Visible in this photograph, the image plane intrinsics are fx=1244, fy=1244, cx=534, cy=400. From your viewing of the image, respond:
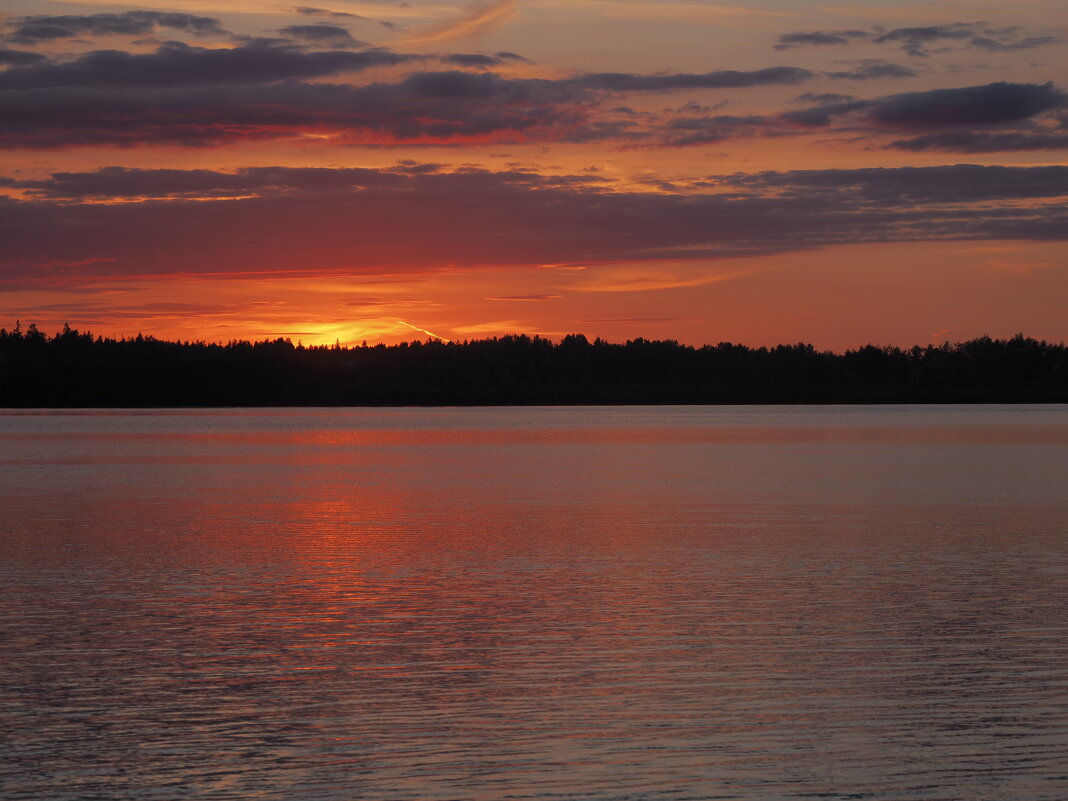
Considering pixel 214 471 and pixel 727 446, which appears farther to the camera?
pixel 727 446

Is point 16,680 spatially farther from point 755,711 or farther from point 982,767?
point 982,767

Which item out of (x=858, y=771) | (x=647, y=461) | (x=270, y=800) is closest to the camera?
(x=270, y=800)

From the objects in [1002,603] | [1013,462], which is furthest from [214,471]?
[1002,603]

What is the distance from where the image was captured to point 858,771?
32.6ft

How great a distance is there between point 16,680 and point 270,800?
4.84 metres

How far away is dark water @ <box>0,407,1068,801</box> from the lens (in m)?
9.96

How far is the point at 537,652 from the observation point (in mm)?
14305

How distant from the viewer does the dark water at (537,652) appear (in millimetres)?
9961

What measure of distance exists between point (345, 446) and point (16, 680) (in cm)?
6859

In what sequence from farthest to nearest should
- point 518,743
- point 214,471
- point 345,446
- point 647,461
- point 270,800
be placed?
point 345,446 < point 647,461 < point 214,471 < point 518,743 < point 270,800

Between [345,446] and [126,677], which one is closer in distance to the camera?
[126,677]

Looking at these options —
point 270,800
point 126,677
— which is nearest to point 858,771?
point 270,800

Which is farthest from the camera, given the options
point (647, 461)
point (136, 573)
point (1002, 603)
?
point (647, 461)

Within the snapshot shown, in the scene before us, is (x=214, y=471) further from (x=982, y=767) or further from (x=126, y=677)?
(x=982, y=767)
